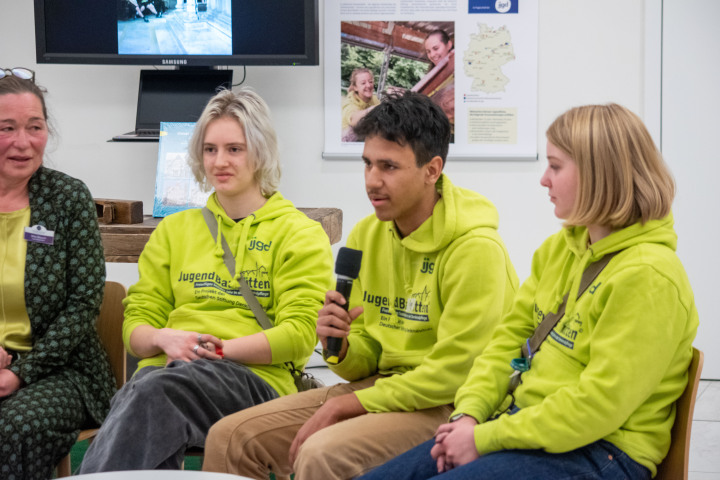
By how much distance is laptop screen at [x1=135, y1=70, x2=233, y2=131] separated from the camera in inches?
153

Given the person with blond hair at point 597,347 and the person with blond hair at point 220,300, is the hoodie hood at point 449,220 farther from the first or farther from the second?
the person with blond hair at point 220,300

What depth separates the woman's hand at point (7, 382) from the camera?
2.20m

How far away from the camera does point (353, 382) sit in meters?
2.14

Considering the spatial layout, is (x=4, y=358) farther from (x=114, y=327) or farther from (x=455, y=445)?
(x=455, y=445)

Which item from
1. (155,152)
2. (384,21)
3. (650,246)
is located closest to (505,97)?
(384,21)

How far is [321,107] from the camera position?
4.27 metres

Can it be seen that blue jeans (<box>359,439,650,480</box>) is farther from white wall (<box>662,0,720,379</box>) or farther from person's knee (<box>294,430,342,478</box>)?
white wall (<box>662,0,720,379</box>)

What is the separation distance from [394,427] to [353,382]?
281mm

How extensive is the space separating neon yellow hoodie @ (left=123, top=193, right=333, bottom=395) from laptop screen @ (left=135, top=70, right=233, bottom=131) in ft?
5.01

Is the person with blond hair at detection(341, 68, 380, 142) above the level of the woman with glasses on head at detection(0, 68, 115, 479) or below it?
above

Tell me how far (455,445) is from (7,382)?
1212 millimetres

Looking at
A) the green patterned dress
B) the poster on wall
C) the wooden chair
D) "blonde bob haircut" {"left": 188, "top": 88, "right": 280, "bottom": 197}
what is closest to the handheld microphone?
"blonde bob haircut" {"left": 188, "top": 88, "right": 280, "bottom": 197}

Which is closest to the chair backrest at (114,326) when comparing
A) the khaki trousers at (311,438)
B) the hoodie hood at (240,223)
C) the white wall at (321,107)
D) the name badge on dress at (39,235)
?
the name badge on dress at (39,235)

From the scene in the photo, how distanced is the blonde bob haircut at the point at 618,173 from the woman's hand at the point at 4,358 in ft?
4.95
